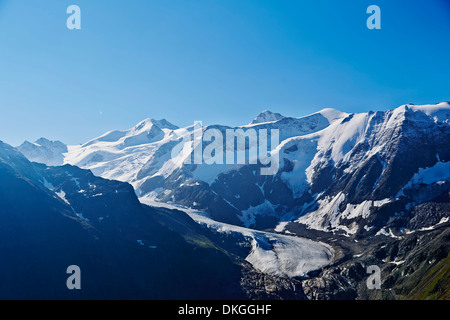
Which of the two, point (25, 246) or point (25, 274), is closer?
point (25, 274)

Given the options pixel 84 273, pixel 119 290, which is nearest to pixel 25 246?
pixel 84 273
